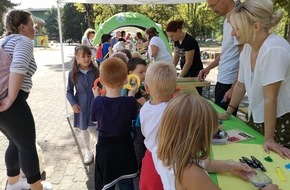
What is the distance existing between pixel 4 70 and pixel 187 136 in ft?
5.30

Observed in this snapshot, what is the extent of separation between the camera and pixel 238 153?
1.59 m

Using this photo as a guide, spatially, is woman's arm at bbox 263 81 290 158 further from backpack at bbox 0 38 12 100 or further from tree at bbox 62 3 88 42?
tree at bbox 62 3 88 42

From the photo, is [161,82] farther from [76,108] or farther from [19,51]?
[76,108]

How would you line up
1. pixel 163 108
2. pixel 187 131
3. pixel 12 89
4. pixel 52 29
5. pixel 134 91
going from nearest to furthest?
pixel 187 131 < pixel 163 108 < pixel 12 89 < pixel 134 91 < pixel 52 29

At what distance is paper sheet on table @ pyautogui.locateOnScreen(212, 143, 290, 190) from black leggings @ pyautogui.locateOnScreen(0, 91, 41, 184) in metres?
1.51

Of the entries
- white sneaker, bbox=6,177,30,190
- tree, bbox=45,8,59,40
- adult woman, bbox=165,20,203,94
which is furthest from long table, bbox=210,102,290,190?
tree, bbox=45,8,59,40

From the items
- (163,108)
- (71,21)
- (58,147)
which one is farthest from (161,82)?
(71,21)

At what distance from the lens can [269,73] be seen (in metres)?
1.61

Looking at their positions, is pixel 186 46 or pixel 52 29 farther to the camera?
pixel 52 29

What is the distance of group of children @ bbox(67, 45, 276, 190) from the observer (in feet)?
4.00

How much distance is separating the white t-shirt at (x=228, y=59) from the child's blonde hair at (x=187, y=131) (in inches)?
64.2

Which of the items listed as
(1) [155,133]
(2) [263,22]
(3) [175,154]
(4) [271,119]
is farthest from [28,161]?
(2) [263,22]

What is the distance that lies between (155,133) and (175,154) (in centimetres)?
54

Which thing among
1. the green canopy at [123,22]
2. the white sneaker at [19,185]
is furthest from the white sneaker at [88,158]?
the green canopy at [123,22]
